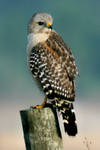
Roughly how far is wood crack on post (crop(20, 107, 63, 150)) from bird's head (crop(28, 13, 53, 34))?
2.79m

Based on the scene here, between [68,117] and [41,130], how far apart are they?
125 centimetres

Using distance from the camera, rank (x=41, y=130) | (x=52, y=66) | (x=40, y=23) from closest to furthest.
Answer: (x=41, y=130) → (x=52, y=66) → (x=40, y=23)

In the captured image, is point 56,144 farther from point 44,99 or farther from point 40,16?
point 40,16

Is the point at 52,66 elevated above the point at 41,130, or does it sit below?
above

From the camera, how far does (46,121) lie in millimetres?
5703

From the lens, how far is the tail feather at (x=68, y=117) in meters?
6.66

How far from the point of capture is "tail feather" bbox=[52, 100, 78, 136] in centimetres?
666

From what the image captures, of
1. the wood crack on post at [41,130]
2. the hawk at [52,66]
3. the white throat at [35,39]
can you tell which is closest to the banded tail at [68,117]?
the hawk at [52,66]

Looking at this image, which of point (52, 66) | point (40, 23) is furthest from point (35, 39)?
point (52, 66)

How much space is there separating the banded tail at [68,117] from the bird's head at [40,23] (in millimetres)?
1976

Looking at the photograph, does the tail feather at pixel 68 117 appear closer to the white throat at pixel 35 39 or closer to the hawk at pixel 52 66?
the hawk at pixel 52 66

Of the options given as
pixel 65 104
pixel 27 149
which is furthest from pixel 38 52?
pixel 27 149

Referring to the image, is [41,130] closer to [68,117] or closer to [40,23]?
[68,117]

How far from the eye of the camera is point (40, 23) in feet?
27.2
